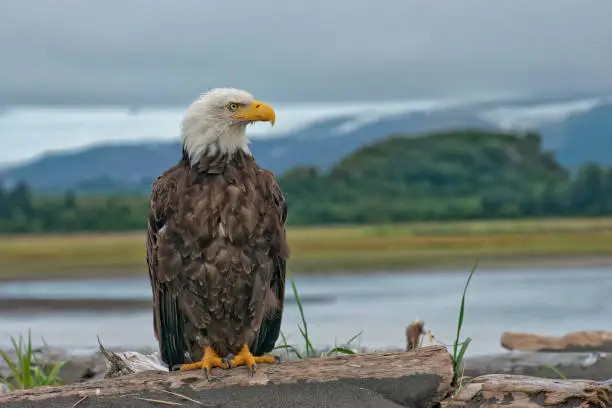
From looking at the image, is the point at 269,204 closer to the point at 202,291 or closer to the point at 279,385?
the point at 202,291

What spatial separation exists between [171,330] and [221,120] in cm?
125

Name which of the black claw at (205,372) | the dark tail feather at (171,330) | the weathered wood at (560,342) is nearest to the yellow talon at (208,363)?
the black claw at (205,372)

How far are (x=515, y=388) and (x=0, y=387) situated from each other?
362 cm

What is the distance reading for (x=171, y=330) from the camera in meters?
5.79

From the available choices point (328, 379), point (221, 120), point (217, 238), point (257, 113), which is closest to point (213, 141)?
point (221, 120)

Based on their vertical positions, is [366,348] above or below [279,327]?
below

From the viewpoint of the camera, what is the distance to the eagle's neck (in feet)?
18.3

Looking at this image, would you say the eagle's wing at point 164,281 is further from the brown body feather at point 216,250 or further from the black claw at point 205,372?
the black claw at point 205,372

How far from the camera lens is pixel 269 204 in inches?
220

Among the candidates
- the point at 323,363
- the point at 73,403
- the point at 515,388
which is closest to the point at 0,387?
the point at 73,403

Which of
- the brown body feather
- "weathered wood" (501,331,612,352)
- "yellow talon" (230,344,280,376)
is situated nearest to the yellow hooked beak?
the brown body feather

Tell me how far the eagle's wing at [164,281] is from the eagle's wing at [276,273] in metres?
0.47

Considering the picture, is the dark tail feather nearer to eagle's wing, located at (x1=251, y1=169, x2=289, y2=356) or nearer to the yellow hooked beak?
eagle's wing, located at (x1=251, y1=169, x2=289, y2=356)

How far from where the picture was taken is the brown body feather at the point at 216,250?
17.9 ft
